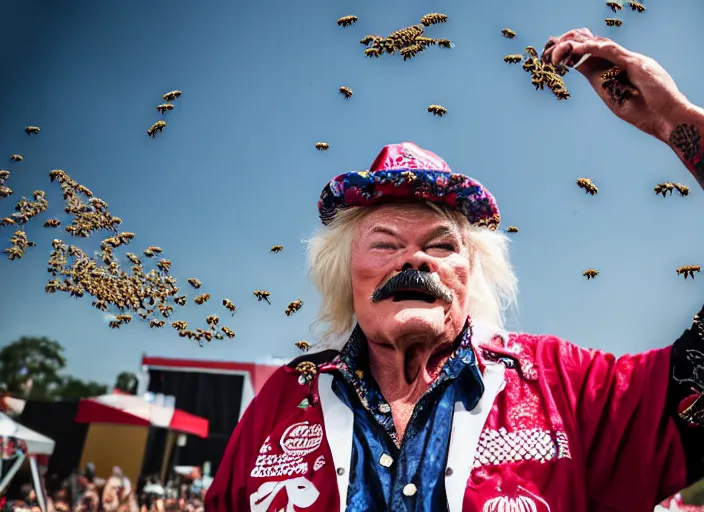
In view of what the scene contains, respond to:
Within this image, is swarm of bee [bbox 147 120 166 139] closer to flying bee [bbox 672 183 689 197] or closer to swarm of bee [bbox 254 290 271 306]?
swarm of bee [bbox 254 290 271 306]

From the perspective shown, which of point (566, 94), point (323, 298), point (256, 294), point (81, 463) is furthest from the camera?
point (81, 463)

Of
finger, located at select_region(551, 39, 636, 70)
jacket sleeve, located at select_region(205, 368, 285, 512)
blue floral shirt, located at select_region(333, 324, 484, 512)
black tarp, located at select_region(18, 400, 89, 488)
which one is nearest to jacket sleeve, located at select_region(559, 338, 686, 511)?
blue floral shirt, located at select_region(333, 324, 484, 512)

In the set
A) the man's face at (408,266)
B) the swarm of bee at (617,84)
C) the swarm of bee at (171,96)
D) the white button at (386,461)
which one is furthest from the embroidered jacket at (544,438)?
the swarm of bee at (171,96)

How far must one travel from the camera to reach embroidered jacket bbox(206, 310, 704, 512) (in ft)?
8.25

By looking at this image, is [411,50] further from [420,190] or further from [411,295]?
[411,295]

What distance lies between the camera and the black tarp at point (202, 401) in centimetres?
991

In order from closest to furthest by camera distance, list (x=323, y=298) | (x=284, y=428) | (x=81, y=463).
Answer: (x=284, y=428)
(x=323, y=298)
(x=81, y=463)

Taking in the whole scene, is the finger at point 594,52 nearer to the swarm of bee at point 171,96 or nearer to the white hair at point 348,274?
the white hair at point 348,274

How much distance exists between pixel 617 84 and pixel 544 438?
150 cm

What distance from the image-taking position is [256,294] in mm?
4906

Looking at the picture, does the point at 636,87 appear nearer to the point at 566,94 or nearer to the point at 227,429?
the point at 566,94

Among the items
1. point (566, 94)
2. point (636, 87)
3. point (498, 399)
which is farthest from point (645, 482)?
point (566, 94)

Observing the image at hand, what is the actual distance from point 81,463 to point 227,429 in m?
2.16

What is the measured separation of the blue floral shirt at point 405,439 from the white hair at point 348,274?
21.1 inches
